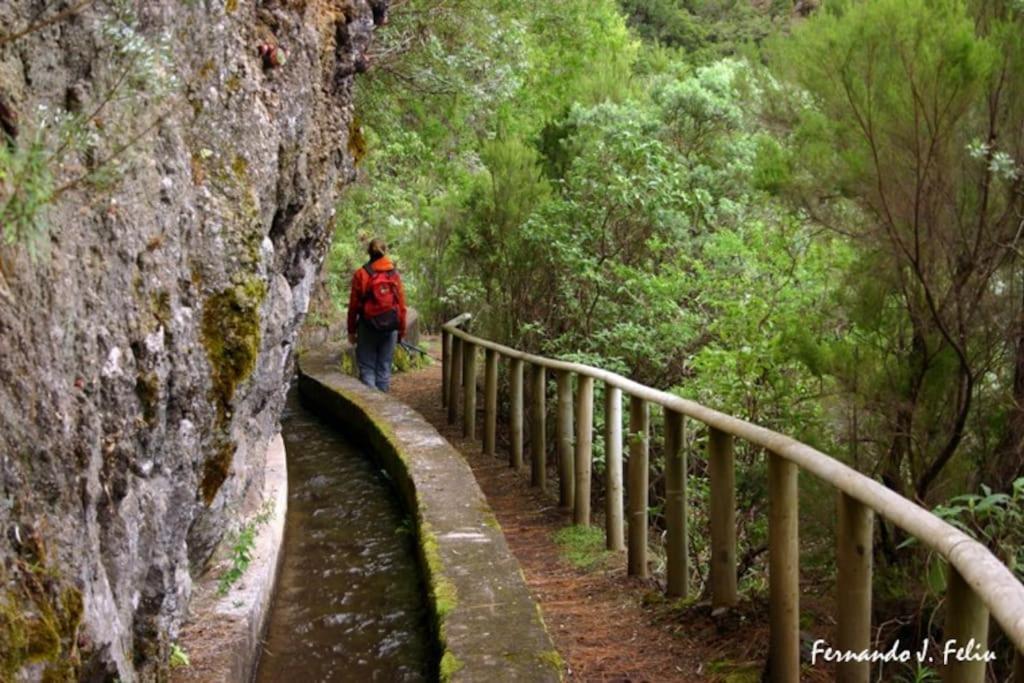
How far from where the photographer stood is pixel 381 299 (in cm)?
1055

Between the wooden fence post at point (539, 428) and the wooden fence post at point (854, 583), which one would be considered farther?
the wooden fence post at point (539, 428)

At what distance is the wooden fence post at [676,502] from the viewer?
442 cm

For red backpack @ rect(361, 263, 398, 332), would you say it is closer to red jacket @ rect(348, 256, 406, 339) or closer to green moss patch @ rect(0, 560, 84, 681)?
red jacket @ rect(348, 256, 406, 339)

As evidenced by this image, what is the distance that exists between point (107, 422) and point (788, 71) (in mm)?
3326

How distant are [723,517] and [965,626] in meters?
1.73

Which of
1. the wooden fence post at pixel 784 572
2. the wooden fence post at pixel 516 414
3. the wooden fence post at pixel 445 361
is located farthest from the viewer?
the wooden fence post at pixel 445 361

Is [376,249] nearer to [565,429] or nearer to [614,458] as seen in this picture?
[565,429]

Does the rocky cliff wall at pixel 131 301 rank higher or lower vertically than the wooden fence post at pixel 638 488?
higher

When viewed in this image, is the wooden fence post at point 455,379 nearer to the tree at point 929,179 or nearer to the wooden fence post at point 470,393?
the wooden fence post at point 470,393

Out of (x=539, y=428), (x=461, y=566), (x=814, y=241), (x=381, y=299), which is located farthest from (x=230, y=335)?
(x=381, y=299)

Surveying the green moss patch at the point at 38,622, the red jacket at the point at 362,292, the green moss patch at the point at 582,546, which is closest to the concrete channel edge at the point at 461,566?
the green moss patch at the point at 582,546

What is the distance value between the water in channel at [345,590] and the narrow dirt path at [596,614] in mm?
687

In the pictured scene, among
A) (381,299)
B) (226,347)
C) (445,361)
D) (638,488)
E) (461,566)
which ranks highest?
(381,299)

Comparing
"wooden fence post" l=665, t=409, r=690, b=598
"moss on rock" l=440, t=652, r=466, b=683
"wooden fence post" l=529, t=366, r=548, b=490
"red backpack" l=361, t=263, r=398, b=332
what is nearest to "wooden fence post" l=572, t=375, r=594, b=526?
"wooden fence post" l=529, t=366, r=548, b=490
